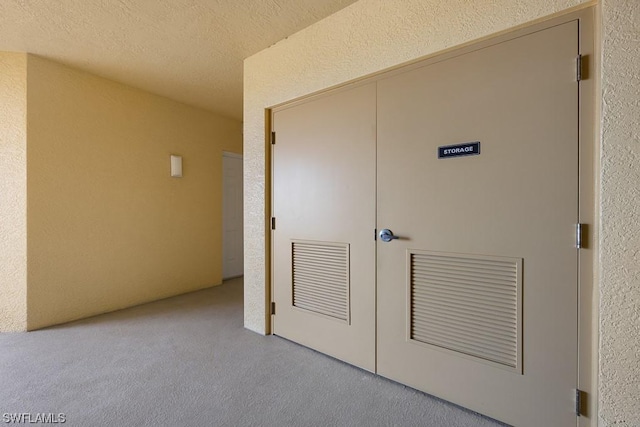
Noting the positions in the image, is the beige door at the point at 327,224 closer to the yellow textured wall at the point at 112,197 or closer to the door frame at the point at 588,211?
the door frame at the point at 588,211

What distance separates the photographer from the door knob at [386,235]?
6.57 feet

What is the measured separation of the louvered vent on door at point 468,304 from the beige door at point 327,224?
1.12ft

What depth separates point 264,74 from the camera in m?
2.79

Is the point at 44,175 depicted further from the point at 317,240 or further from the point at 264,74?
the point at 317,240

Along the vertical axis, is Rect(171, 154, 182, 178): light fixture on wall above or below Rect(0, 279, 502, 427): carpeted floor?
above

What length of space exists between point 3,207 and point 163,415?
2664 millimetres

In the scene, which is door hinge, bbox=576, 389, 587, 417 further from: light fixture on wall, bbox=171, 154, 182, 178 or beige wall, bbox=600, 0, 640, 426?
light fixture on wall, bbox=171, 154, 182, 178

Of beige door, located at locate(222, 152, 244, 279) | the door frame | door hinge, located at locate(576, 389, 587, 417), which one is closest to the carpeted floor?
door hinge, located at locate(576, 389, 587, 417)

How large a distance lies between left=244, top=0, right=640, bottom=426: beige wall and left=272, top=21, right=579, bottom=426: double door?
110mm

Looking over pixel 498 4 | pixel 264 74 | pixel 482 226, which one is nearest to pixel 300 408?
pixel 482 226

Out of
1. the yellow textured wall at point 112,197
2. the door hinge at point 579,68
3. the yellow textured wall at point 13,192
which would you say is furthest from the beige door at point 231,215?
the door hinge at point 579,68

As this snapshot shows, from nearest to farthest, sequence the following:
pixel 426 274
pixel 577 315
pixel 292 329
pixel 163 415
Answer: pixel 577 315 < pixel 163 415 < pixel 426 274 < pixel 292 329

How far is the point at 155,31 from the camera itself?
2516 mm

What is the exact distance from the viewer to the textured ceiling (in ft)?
7.25
